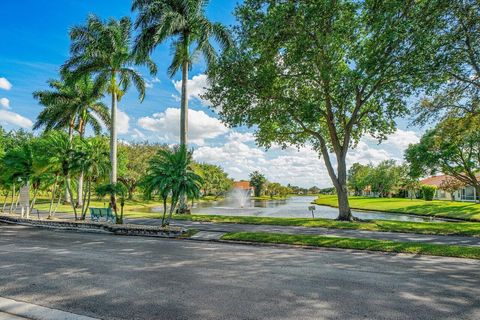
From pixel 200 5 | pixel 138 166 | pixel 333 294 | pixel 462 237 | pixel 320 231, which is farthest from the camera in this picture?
pixel 138 166

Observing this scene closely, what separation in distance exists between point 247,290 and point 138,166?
54.4 meters

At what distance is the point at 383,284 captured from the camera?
22.0 feet

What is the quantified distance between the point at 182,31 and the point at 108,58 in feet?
23.1

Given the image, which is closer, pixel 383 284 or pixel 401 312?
pixel 401 312

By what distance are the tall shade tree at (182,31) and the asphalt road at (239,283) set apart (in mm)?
14401

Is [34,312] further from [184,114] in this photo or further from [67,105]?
[67,105]

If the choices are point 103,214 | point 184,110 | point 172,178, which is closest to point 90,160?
point 103,214

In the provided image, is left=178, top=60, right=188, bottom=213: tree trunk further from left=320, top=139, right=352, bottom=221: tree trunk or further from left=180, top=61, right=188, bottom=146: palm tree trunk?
left=320, top=139, right=352, bottom=221: tree trunk

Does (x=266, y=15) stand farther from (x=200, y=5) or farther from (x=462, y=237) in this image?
(x=462, y=237)

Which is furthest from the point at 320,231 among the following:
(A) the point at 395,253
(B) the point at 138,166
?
(B) the point at 138,166

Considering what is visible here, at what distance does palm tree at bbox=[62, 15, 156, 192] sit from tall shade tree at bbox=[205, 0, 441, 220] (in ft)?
30.2

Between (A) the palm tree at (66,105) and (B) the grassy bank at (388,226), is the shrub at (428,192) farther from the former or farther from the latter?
(A) the palm tree at (66,105)

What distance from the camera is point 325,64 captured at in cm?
1741

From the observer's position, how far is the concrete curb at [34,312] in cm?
495
